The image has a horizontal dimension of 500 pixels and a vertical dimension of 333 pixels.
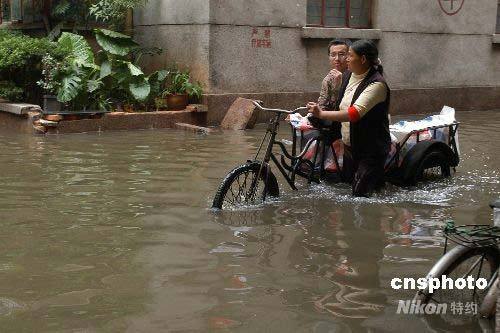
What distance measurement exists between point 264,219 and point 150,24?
8.66 meters

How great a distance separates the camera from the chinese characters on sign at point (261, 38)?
13.5 metres

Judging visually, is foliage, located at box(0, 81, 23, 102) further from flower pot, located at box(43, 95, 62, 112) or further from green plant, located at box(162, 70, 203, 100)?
green plant, located at box(162, 70, 203, 100)

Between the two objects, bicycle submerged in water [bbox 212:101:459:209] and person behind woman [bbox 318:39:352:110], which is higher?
person behind woman [bbox 318:39:352:110]

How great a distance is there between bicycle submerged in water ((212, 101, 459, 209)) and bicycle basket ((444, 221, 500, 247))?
2681 mm

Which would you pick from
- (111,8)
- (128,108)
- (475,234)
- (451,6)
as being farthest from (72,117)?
(475,234)

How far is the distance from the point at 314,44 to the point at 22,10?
20.4 feet

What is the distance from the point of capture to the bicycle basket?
13.0 ft

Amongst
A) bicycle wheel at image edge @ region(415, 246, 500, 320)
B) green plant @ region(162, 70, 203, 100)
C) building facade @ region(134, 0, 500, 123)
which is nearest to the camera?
bicycle wheel at image edge @ region(415, 246, 500, 320)

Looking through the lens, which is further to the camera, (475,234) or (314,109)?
(314,109)

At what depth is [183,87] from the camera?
13094 millimetres

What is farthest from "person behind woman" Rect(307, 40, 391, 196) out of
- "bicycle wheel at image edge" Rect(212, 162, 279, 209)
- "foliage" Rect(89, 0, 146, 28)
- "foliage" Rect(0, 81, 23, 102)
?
"foliage" Rect(89, 0, 146, 28)

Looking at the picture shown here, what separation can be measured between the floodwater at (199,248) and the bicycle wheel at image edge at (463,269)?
0.51ft

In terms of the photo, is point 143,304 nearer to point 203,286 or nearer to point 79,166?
point 203,286
